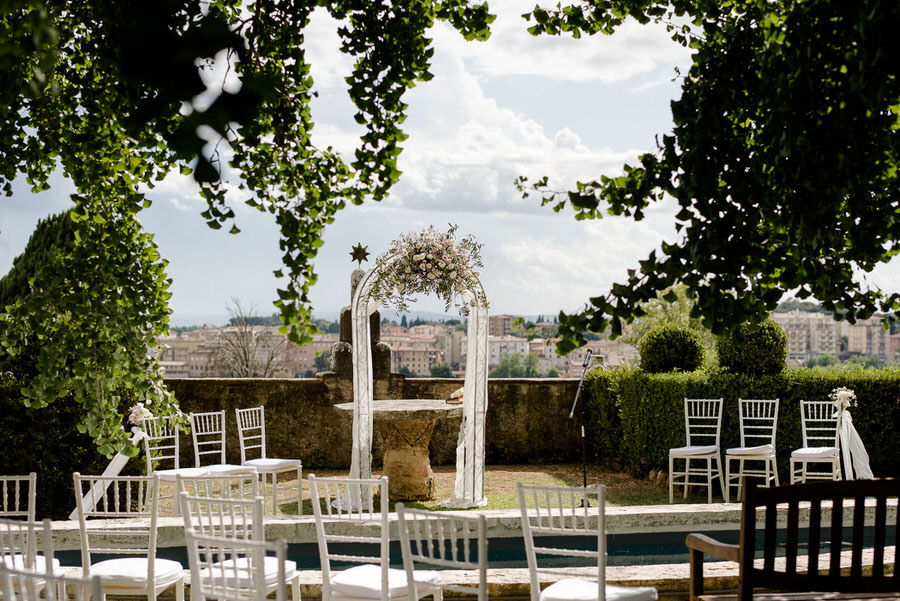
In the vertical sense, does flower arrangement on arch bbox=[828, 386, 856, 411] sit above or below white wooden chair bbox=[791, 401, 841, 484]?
above

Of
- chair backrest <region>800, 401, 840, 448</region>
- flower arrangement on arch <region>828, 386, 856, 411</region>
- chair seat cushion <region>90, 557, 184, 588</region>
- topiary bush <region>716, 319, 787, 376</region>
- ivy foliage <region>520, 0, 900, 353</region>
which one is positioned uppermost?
ivy foliage <region>520, 0, 900, 353</region>

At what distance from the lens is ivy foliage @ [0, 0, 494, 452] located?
3.11m

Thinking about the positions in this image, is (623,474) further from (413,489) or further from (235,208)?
(235,208)

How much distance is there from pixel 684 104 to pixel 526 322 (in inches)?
31.6

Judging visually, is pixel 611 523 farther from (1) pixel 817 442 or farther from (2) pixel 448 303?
(1) pixel 817 442

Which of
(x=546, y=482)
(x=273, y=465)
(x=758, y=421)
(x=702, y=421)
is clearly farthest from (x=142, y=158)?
(x=758, y=421)

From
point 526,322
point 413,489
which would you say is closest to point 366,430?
point 413,489

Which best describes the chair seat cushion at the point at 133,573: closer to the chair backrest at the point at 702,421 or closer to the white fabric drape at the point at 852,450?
the chair backrest at the point at 702,421

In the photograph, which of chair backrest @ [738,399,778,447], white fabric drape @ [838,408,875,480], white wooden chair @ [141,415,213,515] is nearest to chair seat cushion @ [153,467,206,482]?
white wooden chair @ [141,415,213,515]

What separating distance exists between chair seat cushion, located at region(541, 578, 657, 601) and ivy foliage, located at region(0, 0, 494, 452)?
154 centimetres

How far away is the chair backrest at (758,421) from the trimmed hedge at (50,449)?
571 centimetres

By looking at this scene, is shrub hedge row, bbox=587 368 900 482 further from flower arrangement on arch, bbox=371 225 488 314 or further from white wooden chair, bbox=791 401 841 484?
flower arrangement on arch, bbox=371 225 488 314

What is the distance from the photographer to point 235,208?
315cm

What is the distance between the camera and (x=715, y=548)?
336 cm
